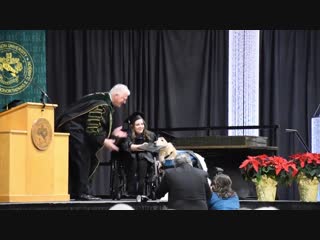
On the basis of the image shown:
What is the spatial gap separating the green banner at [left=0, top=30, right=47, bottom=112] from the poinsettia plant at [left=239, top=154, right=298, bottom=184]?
186 inches

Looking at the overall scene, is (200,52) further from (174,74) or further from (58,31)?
(58,31)

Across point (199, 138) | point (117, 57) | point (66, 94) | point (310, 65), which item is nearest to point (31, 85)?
point (66, 94)

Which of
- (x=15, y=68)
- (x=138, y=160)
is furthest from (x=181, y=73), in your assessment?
(x=138, y=160)

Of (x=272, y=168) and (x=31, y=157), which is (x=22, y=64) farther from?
(x=272, y=168)

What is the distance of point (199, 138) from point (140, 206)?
2.96 metres

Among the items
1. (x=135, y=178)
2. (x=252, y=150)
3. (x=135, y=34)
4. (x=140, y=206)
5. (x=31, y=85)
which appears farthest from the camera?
(x=135, y=34)

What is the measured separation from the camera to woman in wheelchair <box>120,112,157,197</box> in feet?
29.9

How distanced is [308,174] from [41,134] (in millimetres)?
2816

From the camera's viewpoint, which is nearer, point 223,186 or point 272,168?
point 223,186

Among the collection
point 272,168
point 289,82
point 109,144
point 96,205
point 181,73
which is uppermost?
point 181,73

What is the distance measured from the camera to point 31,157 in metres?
7.78

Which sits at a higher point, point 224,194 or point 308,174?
point 308,174

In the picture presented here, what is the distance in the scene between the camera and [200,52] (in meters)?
12.6

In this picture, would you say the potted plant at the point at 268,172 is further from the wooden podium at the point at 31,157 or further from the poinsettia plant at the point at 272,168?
the wooden podium at the point at 31,157
